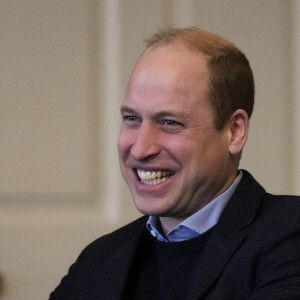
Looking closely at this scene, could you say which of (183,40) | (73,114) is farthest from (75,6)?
(183,40)

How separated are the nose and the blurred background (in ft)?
1.68

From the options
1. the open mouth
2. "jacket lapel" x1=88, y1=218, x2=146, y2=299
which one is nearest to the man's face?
the open mouth

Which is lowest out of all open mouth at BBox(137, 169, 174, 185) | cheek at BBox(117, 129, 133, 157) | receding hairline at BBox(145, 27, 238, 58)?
open mouth at BBox(137, 169, 174, 185)

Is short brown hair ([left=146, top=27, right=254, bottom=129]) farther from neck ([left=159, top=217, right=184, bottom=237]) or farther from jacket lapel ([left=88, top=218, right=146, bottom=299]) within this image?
jacket lapel ([left=88, top=218, right=146, bottom=299])

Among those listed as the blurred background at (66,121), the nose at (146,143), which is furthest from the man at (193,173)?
the blurred background at (66,121)

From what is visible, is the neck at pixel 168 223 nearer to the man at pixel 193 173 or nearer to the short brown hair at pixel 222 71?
the man at pixel 193 173

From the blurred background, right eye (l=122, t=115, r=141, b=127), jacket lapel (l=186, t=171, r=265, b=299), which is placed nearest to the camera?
jacket lapel (l=186, t=171, r=265, b=299)

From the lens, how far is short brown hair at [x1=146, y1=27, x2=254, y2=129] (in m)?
1.51

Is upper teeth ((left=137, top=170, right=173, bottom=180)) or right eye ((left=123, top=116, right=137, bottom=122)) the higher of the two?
right eye ((left=123, top=116, right=137, bottom=122))

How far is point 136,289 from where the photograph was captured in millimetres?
1593

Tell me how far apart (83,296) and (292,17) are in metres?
0.91

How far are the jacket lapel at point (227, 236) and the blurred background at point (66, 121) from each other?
526 millimetres

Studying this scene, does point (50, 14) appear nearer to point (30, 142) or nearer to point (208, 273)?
point (30, 142)

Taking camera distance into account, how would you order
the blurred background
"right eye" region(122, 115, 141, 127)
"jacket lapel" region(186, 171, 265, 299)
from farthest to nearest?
the blurred background
"right eye" region(122, 115, 141, 127)
"jacket lapel" region(186, 171, 265, 299)
